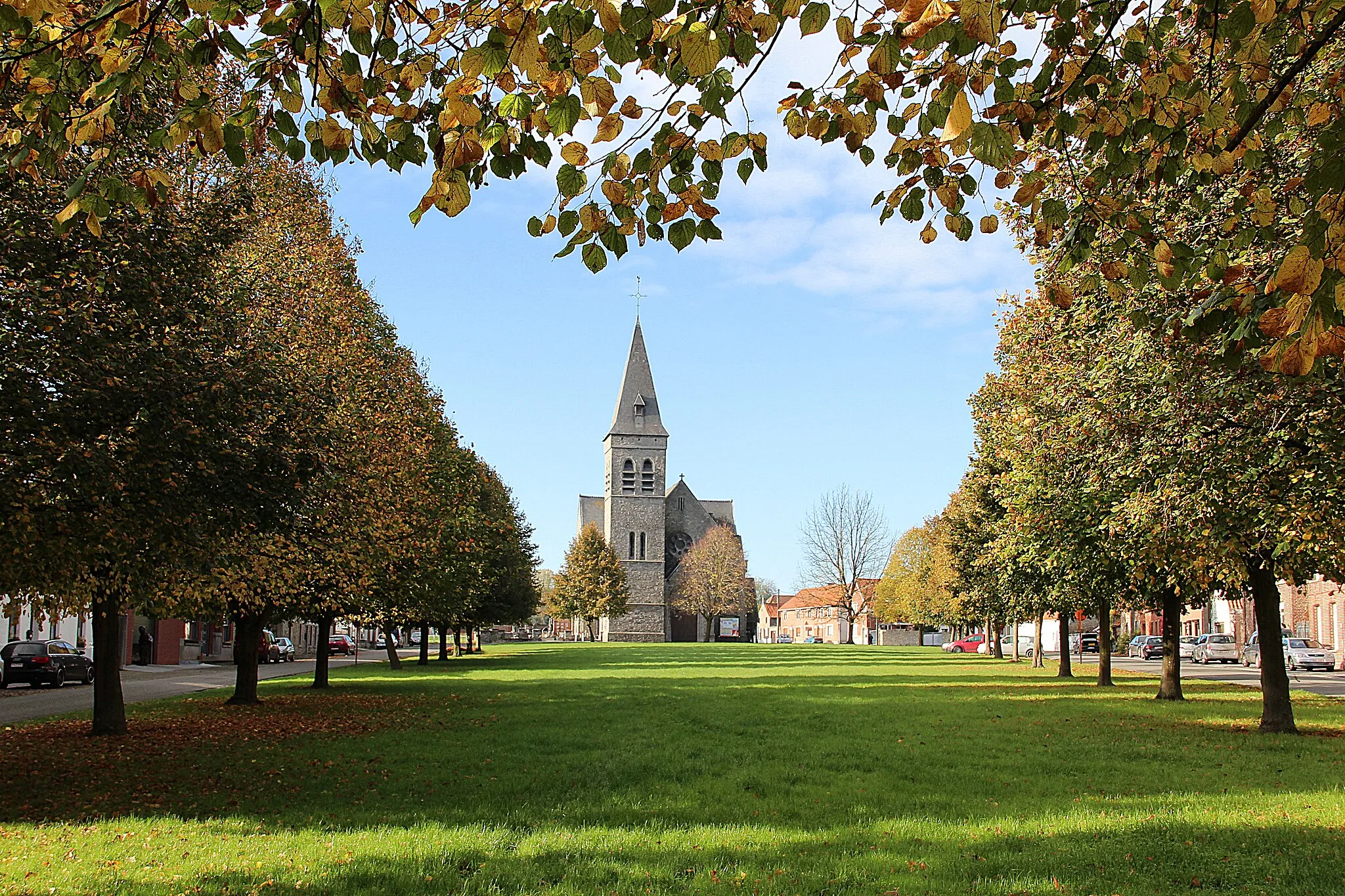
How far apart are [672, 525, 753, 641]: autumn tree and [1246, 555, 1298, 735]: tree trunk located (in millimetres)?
87206

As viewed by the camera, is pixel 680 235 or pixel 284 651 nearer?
pixel 680 235

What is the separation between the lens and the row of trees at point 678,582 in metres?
98.2

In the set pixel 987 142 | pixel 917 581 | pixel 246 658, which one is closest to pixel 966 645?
pixel 917 581

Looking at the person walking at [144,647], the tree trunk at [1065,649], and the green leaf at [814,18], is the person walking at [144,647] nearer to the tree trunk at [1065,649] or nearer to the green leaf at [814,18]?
the tree trunk at [1065,649]

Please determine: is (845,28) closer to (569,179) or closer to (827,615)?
(569,179)

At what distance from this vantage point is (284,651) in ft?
201

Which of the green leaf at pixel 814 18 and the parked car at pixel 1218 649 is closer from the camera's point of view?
the green leaf at pixel 814 18

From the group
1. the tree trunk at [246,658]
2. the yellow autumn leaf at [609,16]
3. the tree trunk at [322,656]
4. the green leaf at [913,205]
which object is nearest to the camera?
the yellow autumn leaf at [609,16]

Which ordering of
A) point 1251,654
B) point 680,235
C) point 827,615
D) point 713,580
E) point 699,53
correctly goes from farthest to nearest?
point 827,615
point 713,580
point 1251,654
point 680,235
point 699,53

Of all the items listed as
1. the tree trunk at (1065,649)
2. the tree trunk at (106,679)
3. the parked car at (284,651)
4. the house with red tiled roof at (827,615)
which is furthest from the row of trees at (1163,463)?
the house with red tiled roof at (827,615)

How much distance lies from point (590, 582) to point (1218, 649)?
58.2m

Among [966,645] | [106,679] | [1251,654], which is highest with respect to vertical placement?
[106,679]

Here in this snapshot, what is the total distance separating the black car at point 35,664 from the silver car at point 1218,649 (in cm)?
5259

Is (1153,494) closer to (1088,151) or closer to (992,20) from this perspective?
(1088,151)
